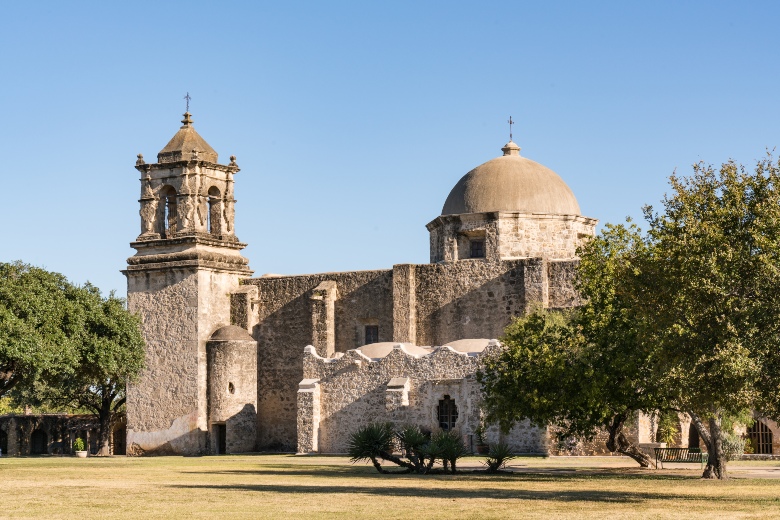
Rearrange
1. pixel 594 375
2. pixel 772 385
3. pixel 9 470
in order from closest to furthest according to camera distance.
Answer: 1. pixel 772 385
2. pixel 594 375
3. pixel 9 470

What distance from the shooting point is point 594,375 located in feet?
90.2

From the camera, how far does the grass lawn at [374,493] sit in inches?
759

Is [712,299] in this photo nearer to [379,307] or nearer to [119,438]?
[379,307]

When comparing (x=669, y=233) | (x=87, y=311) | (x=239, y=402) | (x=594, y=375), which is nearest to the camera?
(x=669, y=233)

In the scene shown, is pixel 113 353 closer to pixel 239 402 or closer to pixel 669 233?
pixel 239 402

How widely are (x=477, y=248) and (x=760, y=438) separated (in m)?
11.5

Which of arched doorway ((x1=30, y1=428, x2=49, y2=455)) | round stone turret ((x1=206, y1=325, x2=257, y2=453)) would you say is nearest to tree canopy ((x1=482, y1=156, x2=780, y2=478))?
round stone turret ((x1=206, y1=325, x2=257, y2=453))

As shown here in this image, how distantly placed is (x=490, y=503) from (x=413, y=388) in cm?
1925

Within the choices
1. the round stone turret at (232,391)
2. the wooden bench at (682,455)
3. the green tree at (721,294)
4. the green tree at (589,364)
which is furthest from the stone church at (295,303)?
the green tree at (721,294)

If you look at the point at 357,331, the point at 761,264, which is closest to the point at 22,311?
the point at 357,331

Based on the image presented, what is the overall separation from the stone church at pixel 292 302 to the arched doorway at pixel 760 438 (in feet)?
21.8

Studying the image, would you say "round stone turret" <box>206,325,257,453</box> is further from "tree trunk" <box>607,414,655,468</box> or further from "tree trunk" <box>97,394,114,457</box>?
"tree trunk" <box>607,414,655,468</box>

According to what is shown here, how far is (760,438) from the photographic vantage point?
39.3m

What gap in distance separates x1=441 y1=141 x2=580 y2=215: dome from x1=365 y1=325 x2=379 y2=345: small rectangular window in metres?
4.81
